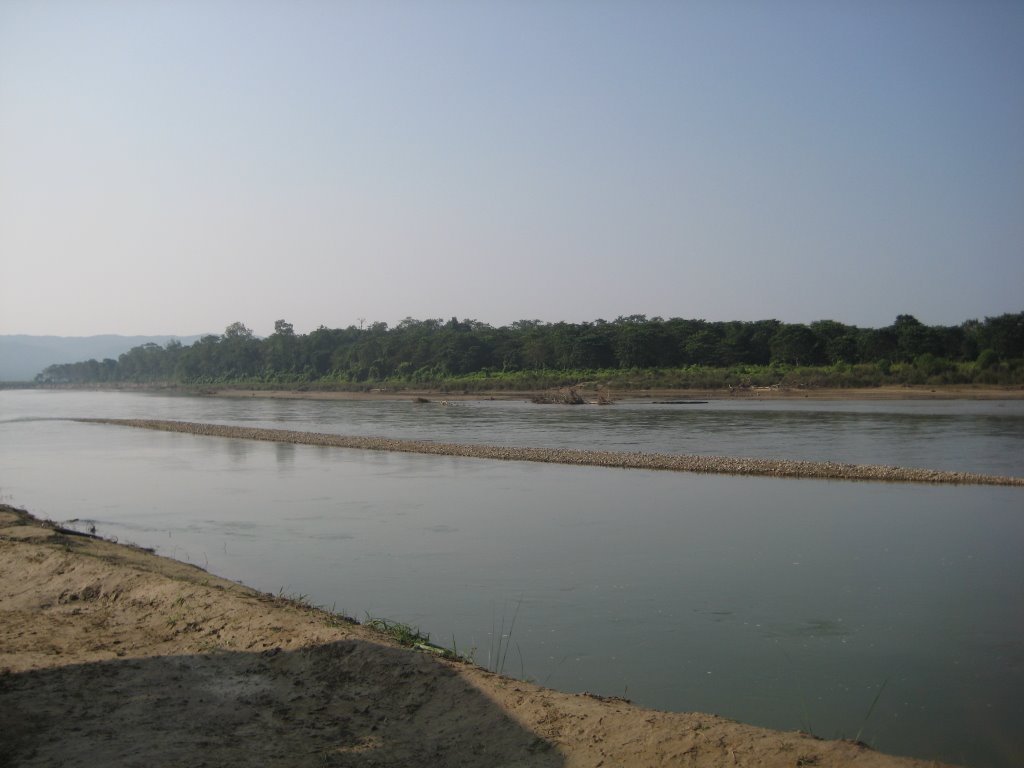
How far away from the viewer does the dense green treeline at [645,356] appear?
62.5 m

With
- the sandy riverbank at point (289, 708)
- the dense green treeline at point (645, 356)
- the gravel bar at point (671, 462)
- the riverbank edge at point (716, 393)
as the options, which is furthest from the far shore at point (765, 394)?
the sandy riverbank at point (289, 708)

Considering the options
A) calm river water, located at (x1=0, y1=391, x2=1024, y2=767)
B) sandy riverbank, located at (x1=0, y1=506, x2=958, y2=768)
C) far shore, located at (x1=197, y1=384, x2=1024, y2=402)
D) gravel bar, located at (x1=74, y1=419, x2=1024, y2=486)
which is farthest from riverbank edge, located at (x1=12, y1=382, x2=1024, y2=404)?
sandy riverbank, located at (x1=0, y1=506, x2=958, y2=768)

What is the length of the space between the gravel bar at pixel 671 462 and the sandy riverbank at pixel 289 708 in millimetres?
16453

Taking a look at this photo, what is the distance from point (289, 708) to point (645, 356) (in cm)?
7658

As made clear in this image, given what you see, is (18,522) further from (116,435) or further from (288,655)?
(116,435)

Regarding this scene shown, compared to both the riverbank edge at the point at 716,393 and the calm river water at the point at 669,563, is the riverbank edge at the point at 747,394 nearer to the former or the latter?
the riverbank edge at the point at 716,393

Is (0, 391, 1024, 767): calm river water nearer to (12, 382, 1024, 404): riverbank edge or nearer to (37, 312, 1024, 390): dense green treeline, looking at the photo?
(12, 382, 1024, 404): riverbank edge

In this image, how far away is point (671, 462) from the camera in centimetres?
2400

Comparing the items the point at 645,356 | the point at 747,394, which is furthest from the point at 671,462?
the point at 645,356

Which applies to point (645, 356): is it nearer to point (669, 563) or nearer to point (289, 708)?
point (669, 563)

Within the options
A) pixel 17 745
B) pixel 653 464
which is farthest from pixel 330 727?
pixel 653 464

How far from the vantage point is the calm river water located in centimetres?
737

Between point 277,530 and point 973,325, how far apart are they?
71412mm

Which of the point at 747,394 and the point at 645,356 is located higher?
the point at 645,356
